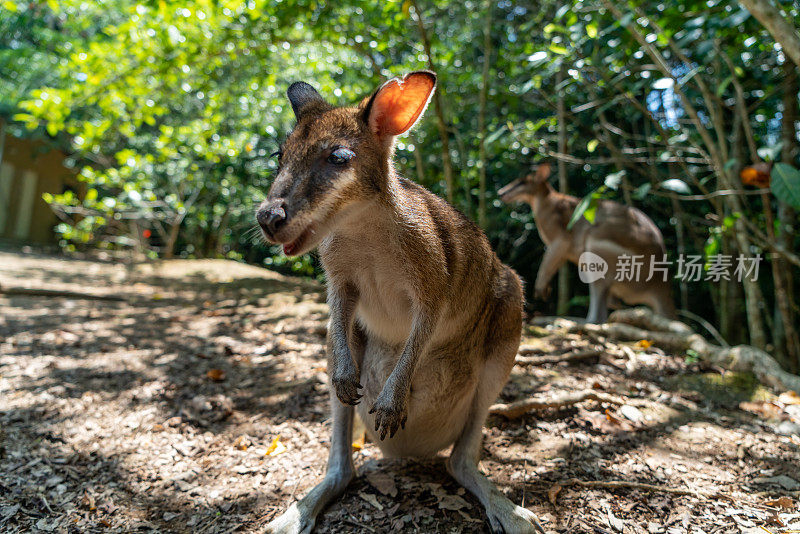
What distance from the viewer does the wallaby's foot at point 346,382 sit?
214 centimetres

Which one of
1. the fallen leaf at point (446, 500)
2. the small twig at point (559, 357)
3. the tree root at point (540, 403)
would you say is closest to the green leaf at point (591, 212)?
the small twig at point (559, 357)

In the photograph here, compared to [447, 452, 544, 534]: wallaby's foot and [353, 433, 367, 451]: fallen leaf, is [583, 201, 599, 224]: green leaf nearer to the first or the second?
[447, 452, 544, 534]: wallaby's foot

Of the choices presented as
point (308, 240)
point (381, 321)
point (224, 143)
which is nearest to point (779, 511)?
point (381, 321)

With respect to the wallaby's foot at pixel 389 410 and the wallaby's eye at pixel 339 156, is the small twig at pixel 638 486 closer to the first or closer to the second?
the wallaby's foot at pixel 389 410

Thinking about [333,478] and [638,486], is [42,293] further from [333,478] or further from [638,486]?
[638,486]

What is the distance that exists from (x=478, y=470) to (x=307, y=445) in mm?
1009

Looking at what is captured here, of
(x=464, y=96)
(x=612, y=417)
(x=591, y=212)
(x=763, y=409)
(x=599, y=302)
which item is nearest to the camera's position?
(x=612, y=417)

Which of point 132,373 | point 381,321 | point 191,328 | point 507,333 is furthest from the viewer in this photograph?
point 191,328

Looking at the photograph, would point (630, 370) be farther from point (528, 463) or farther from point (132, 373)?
point (132, 373)

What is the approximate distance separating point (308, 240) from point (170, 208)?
939cm

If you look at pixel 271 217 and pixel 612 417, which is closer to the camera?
pixel 271 217

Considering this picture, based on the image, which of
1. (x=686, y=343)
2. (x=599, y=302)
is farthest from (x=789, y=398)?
(x=599, y=302)

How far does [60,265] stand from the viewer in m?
9.56

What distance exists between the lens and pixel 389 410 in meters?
2.08
